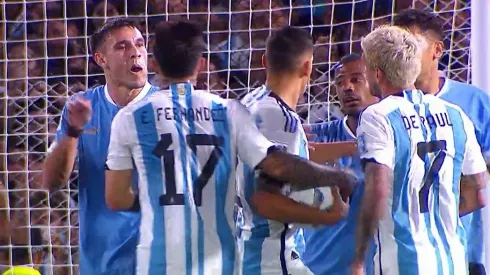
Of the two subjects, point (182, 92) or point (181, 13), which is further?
point (181, 13)

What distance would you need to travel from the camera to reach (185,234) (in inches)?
111

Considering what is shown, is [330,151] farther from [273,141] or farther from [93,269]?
[93,269]

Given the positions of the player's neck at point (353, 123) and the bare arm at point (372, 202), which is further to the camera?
the player's neck at point (353, 123)

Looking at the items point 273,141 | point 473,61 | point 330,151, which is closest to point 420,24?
point 473,61

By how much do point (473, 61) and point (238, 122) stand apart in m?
1.40

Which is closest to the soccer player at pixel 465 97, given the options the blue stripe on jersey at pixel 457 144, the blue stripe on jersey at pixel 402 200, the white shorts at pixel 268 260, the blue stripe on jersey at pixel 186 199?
the blue stripe on jersey at pixel 457 144

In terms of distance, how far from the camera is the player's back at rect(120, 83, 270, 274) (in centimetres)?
283

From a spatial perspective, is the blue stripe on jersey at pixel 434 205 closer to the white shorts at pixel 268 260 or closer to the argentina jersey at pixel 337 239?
the white shorts at pixel 268 260

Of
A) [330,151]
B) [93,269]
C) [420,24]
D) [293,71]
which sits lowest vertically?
[93,269]

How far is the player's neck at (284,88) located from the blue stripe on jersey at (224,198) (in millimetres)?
267

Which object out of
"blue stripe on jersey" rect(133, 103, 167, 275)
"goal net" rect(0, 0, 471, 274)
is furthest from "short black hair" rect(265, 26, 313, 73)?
"goal net" rect(0, 0, 471, 274)

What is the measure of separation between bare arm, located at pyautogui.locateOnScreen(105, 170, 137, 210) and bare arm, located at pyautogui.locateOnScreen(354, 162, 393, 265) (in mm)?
711

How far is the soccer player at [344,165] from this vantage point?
362 cm

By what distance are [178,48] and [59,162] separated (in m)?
0.73
